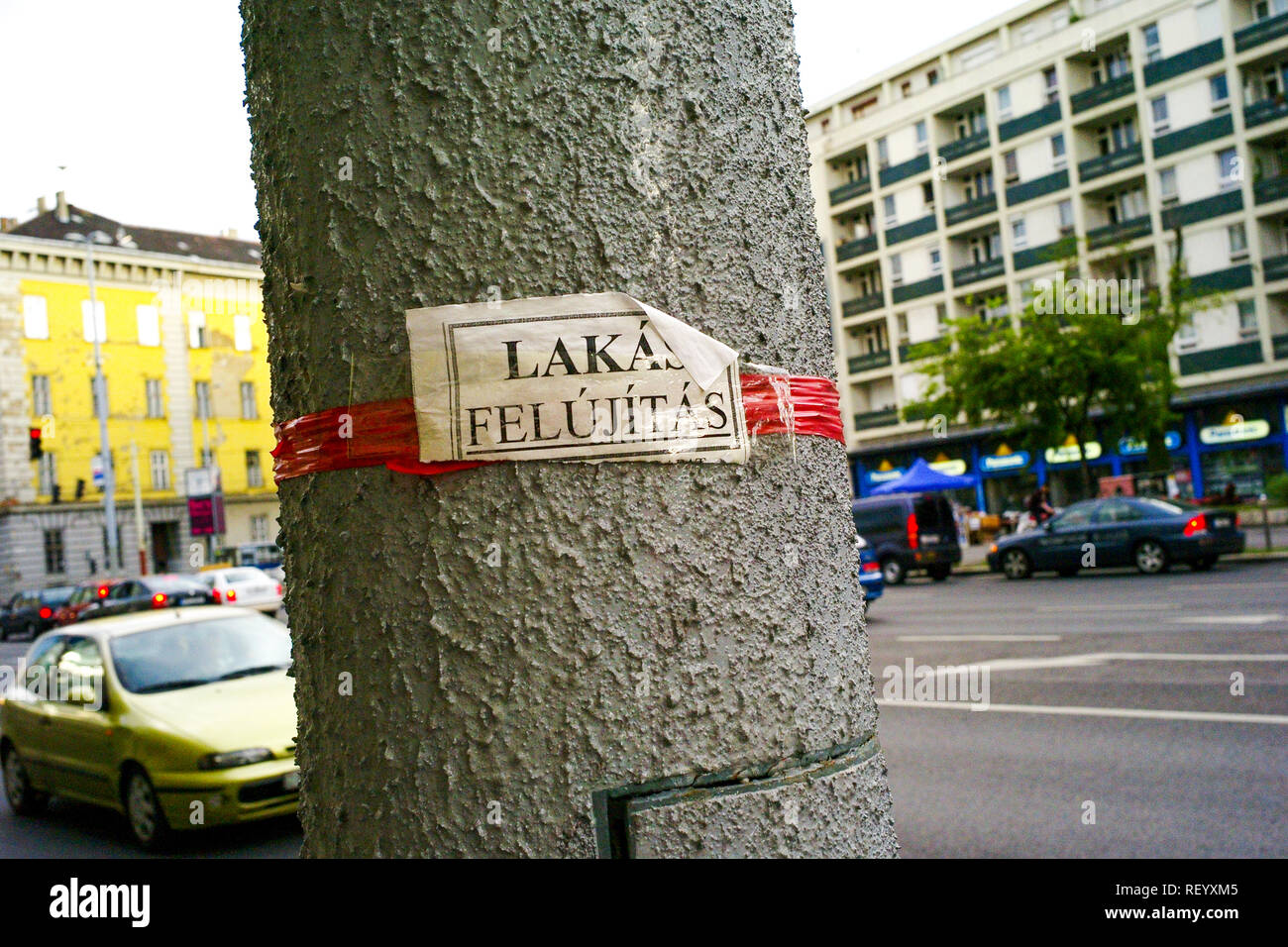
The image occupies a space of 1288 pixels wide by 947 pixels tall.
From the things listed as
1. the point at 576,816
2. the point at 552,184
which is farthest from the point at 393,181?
the point at 576,816

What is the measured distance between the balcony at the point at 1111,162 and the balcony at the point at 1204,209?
253cm

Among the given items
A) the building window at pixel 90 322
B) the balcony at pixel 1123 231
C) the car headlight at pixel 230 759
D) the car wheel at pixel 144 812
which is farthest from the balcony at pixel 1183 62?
the building window at pixel 90 322

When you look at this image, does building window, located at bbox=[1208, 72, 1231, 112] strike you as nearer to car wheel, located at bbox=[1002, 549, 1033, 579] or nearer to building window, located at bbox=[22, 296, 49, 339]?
car wheel, located at bbox=[1002, 549, 1033, 579]

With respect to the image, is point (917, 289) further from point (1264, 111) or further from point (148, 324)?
point (148, 324)

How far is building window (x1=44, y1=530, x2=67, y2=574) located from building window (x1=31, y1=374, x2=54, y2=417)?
5251 mm

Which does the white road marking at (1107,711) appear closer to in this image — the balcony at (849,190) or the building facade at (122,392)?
the building facade at (122,392)

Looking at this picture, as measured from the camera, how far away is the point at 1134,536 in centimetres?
2088

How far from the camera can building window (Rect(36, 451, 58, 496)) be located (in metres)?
48.9

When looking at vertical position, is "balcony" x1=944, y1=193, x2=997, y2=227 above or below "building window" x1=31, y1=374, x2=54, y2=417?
above

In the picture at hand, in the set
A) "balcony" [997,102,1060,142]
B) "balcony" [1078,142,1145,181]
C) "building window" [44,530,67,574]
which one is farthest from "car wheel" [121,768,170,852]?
"building window" [44,530,67,574]

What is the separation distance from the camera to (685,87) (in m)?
1.17

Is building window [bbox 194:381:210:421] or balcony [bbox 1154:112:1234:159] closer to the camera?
balcony [bbox 1154:112:1234:159]
